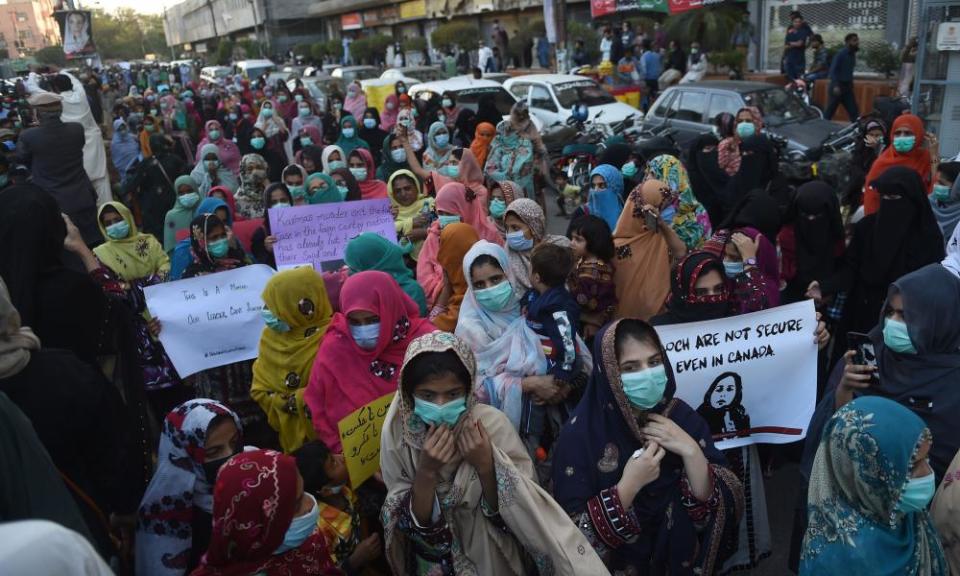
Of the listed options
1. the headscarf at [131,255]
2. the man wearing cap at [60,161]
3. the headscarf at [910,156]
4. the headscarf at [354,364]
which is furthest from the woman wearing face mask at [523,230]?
Result: the man wearing cap at [60,161]

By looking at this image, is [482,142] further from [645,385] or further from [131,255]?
[645,385]

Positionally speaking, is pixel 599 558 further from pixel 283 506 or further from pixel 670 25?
pixel 670 25

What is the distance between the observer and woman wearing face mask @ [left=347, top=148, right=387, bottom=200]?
7055 millimetres

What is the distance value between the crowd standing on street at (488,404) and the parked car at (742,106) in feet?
16.9

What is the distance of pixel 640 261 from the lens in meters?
4.13

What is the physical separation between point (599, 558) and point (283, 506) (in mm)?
933

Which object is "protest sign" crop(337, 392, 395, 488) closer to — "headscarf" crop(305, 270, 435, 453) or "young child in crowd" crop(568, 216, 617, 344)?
"headscarf" crop(305, 270, 435, 453)

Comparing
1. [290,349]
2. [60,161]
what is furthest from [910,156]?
[60,161]

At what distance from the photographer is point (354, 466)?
2.68m

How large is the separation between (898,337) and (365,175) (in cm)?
553

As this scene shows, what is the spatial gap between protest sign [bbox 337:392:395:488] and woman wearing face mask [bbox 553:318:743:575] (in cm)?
80

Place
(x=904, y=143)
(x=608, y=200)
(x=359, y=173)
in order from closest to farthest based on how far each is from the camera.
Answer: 1. (x=608, y=200)
2. (x=904, y=143)
3. (x=359, y=173)

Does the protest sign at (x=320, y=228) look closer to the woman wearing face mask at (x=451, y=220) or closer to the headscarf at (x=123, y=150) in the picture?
the woman wearing face mask at (x=451, y=220)

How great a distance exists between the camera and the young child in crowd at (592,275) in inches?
149
